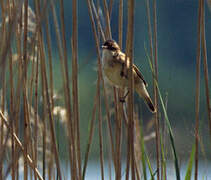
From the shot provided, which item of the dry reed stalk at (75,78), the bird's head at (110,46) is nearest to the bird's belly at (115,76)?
the bird's head at (110,46)

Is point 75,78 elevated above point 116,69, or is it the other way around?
point 116,69

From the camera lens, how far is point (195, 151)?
2.11m

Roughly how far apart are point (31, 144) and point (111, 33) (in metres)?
0.85

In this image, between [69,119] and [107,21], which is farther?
[107,21]

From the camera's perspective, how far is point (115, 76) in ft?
9.04

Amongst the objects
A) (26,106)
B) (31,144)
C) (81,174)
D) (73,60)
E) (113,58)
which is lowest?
(81,174)

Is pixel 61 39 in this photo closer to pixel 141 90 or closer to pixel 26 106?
pixel 26 106

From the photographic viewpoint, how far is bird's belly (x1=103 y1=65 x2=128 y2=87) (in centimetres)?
270

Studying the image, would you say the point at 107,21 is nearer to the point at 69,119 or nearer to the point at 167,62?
the point at 69,119

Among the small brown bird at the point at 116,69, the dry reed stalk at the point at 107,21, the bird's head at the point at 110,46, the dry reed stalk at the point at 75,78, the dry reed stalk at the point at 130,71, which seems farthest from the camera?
the small brown bird at the point at 116,69

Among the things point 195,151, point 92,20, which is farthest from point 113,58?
point 195,151

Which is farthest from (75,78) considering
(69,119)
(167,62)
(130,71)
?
(167,62)

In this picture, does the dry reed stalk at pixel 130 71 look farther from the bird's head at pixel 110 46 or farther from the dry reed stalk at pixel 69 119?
the bird's head at pixel 110 46

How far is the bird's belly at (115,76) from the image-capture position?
2699mm
